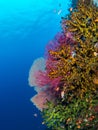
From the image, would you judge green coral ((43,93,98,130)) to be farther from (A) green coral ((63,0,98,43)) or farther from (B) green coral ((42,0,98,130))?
(A) green coral ((63,0,98,43))

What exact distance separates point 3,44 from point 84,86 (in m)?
31.9

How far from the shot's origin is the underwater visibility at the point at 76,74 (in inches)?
299

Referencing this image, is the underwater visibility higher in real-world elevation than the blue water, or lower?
A: lower

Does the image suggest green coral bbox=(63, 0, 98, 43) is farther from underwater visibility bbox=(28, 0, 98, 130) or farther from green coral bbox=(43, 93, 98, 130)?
green coral bbox=(43, 93, 98, 130)

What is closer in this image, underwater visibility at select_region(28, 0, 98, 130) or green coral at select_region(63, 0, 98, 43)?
underwater visibility at select_region(28, 0, 98, 130)

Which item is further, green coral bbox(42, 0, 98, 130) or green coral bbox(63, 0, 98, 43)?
green coral bbox(63, 0, 98, 43)

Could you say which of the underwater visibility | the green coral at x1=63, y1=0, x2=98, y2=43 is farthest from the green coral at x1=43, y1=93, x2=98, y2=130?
the green coral at x1=63, y1=0, x2=98, y2=43

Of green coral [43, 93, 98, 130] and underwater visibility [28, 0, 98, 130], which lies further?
green coral [43, 93, 98, 130]

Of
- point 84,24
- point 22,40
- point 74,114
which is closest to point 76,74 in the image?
point 74,114

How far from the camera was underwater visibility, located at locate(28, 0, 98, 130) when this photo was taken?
7.60m

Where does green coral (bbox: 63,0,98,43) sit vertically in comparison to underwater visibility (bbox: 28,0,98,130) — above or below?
above

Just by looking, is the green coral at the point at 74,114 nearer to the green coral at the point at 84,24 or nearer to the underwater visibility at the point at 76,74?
the underwater visibility at the point at 76,74

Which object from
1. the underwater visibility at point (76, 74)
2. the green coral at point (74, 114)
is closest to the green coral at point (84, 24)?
the underwater visibility at point (76, 74)

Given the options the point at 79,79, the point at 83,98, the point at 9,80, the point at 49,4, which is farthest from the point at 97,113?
the point at 49,4
